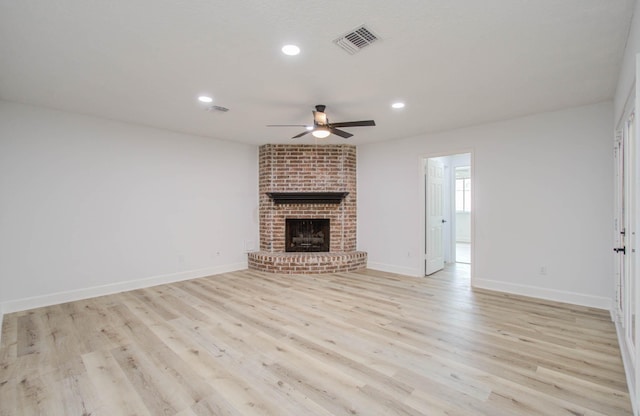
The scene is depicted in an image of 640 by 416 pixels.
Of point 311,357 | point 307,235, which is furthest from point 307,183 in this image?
point 311,357

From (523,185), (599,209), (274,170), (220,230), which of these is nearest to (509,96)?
(523,185)

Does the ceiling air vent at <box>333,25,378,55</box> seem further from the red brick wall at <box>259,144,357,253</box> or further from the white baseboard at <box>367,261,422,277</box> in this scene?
the white baseboard at <box>367,261,422,277</box>

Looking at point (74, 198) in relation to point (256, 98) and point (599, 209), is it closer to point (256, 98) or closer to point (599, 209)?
point (256, 98)

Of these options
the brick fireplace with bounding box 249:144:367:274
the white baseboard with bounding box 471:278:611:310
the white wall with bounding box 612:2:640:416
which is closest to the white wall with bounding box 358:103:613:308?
the white baseboard with bounding box 471:278:611:310

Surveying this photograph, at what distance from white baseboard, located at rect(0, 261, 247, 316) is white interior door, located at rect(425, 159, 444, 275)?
3.81 meters

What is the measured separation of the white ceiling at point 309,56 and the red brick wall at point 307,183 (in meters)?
1.97

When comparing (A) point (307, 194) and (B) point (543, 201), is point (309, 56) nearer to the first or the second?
(A) point (307, 194)

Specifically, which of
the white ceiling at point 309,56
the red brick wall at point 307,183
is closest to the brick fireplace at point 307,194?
the red brick wall at point 307,183

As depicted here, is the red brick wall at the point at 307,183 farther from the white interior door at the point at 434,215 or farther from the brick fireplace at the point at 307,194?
the white interior door at the point at 434,215

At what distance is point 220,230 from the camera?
5.62 meters

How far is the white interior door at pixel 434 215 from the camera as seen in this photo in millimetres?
5387

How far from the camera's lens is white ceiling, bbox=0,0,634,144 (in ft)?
6.30

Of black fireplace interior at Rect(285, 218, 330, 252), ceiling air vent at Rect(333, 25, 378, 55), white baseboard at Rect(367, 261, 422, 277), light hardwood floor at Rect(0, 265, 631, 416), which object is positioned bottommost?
light hardwood floor at Rect(0, 265, 631, 416)

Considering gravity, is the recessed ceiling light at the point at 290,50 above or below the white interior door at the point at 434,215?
above
